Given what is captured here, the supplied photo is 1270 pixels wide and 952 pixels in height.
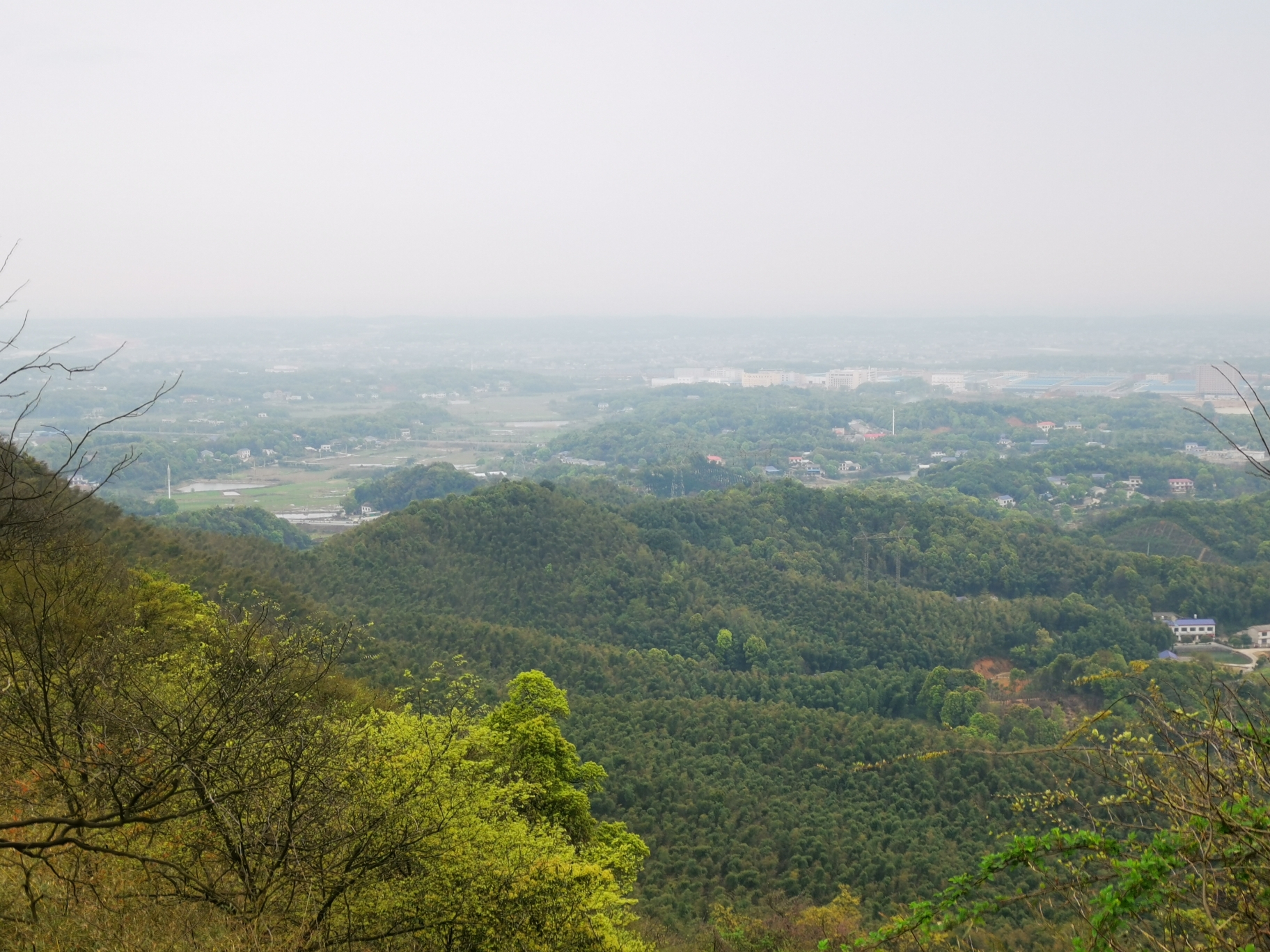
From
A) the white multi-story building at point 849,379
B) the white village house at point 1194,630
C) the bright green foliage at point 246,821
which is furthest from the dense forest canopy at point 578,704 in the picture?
the white multi-story building at point 849,379

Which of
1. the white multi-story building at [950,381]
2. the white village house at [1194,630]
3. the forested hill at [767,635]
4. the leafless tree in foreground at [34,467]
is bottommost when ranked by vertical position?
the white village house at [1194,630]

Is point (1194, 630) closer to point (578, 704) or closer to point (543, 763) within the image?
point (578, 704)

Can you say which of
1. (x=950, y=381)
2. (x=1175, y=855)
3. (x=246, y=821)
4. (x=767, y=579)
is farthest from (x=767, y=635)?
(x=950, y=381)

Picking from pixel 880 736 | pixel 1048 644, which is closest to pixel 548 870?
pixel 880 736

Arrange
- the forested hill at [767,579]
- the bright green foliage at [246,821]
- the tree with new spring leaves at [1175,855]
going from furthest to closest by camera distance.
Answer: the forested hill at [767,579] < the bright green foliage at [246,821] < the tree with new spring leaves at [1175,855]

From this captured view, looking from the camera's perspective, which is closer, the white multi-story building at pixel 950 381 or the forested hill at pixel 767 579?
the forested hill at pixel 767 579

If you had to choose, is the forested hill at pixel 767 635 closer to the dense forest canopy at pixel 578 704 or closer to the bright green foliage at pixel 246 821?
the dense forest canopy at pixel 578 704

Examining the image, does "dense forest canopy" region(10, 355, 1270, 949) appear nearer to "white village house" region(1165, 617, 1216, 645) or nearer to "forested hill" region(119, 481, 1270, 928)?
"forested hill" region(119, 481, 1270, 928)

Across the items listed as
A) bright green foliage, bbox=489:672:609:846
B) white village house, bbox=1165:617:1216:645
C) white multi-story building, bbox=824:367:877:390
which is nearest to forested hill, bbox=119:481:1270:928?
white village house, bbox=1165:617:1216:645

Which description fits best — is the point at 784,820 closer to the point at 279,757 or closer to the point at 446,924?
the point at 446,924
